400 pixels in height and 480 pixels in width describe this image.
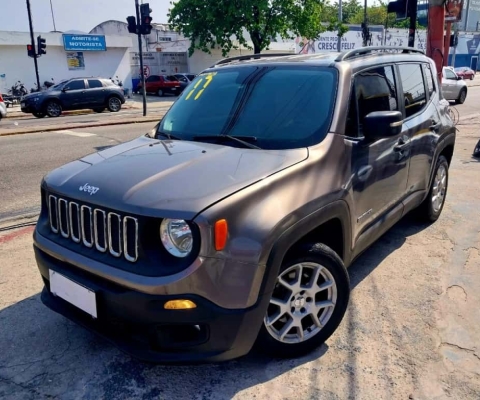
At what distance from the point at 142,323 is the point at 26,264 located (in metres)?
2.40

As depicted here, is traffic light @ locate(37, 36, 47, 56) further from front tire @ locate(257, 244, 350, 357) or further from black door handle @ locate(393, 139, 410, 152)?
front tire @ locate(257, 244, 350, 357)

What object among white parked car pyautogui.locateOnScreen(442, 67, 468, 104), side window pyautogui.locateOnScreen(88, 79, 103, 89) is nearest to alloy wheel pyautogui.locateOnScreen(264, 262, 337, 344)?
white parked car pyautogui.locateOnScreen(442, 67, 468, 104)

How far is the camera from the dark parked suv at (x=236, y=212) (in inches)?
88.6

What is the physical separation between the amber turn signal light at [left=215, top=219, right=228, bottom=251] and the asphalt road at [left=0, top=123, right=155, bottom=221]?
4.45m

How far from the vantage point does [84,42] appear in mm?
31375

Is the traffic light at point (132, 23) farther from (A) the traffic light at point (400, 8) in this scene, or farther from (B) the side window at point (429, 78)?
(B) the side window at point (429, 78)

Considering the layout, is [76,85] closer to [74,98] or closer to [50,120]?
[74,98]

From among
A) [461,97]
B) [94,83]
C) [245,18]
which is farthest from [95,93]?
[461,97]

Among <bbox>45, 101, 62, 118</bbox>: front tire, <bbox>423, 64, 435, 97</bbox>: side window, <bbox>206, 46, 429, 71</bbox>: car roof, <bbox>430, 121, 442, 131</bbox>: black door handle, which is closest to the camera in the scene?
<bbox>206, 46, 429, 71</bbox>: car roof

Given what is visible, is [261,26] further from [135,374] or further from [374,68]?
[135,374]

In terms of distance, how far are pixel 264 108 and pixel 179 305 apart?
165cm

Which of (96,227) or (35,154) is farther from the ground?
(96,227)

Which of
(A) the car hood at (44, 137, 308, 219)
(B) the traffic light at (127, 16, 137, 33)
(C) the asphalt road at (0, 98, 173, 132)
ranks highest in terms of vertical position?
(B) the traffic light at (127, 16, 137, 33)

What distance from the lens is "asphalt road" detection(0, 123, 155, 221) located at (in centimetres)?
640
